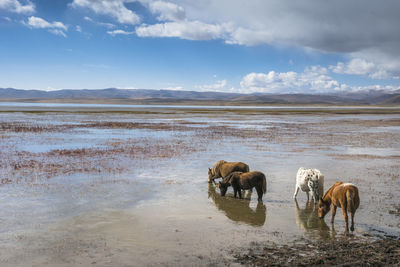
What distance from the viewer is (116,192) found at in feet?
41.0

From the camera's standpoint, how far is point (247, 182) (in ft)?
39.0

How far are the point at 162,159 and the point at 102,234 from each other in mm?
11132

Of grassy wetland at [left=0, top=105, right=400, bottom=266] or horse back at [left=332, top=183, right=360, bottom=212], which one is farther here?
horse back at [left=332, top=183, right=360, bottom=212]

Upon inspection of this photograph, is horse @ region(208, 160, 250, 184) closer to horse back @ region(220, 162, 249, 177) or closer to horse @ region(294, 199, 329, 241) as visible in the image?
horse back @ region(220, 162, 249, 177)

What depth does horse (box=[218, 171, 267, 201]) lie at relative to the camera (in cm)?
1172

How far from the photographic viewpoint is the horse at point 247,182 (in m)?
11.7

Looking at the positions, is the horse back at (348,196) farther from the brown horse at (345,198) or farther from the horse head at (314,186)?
the horse head at (314,186)

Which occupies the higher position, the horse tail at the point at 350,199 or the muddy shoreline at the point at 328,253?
the horse tail at the point at 350,199

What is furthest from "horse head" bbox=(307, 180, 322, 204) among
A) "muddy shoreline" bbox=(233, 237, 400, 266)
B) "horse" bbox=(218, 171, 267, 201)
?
"muddy shoreline" bbox=(233, 237, 400, 266)

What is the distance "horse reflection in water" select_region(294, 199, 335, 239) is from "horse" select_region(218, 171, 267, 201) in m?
1.36

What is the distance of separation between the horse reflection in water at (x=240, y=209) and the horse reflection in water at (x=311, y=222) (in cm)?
109

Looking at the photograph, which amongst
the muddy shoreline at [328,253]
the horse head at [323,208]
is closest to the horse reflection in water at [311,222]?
the horse head at [323,208]

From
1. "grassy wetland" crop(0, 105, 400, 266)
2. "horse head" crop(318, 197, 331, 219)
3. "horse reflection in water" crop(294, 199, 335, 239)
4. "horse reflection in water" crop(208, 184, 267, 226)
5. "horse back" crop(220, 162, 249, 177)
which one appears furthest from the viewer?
"horse back" crop(220, 162, 249, 177)

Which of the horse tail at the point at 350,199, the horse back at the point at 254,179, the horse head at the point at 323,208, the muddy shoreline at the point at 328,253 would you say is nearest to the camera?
the muddy shoreline at the point at 328,253
